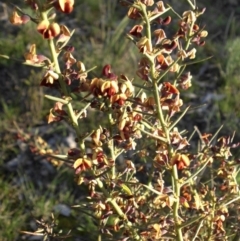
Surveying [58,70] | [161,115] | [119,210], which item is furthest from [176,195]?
[58,70]

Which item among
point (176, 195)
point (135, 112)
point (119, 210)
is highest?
point (135, 112)

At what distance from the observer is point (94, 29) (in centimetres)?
419

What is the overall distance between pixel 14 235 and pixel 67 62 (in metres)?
1.46

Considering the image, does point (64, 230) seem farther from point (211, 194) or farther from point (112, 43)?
point (112, 43)

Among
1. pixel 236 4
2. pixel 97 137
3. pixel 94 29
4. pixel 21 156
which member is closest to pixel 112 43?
pixel 94 29

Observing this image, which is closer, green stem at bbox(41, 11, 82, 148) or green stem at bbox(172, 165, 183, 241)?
green stem at bbox(41, 11, 82, 148)

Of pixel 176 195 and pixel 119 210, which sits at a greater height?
pixel 176 195

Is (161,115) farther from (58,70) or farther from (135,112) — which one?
(58,70)

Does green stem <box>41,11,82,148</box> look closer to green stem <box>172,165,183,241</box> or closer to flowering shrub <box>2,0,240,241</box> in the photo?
flowering shrub <box>2,0,240,241</box>

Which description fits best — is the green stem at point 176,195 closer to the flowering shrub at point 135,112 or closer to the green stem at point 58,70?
the flowering shrub at point 135,112

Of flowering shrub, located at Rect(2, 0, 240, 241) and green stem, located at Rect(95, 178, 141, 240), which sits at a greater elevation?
flowering shrub, located at Rect(2, 0, 240, 241)

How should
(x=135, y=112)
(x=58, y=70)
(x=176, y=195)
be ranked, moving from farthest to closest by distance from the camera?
(x=176, y=195) → (x=135, y=112) → (x=58, y=70)

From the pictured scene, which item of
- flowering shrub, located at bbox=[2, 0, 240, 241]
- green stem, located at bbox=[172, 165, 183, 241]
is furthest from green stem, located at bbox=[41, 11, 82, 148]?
green stem, located at bbox=[172, 165, 183, 241]

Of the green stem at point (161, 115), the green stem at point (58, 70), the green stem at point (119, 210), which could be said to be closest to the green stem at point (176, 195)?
the green stem at point (161, 115)
